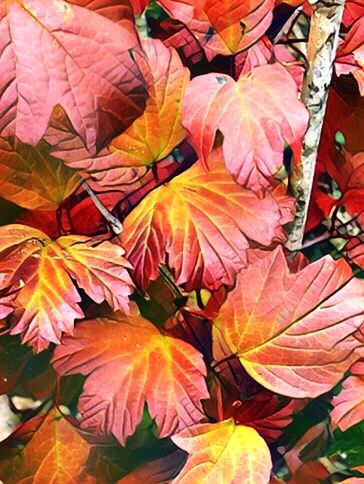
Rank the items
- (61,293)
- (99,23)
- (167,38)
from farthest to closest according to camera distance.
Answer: (167,38)
(61,293)
(99,23)

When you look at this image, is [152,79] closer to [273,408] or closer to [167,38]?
[167,38]

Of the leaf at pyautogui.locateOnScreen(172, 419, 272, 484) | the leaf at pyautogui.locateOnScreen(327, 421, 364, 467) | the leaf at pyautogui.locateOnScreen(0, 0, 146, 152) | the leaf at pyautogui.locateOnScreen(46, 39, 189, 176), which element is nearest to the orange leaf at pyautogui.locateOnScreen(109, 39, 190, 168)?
the leaf at pyautogui.locateOnScreen(46, 39, 189, 176)

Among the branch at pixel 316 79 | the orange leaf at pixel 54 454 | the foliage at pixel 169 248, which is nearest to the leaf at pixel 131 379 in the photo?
the foliage at pixel 169 248

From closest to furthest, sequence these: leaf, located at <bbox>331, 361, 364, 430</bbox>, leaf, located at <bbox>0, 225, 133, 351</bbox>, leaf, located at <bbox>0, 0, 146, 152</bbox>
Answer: leaf, located at <bbox>0, 0, 146, 152</bbox>
leaf, located at <bbox>0, 225, 133, 351</bbox>
leaf, located at <bbox>331, 361, 364, 430</bbox>

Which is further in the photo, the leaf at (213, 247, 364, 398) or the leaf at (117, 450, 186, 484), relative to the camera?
the leaf at (117, 450, 186, 484)

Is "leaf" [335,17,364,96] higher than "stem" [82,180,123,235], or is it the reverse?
"leaf" [335,17,364,96]

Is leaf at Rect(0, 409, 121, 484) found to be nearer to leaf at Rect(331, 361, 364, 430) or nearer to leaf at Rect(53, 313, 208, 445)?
leaf at Rect(53, 313, 208, 445)

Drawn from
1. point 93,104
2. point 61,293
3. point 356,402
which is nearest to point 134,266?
point 61,293

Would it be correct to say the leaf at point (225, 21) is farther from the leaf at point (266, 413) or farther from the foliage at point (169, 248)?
the leaf at point (266, 413)
